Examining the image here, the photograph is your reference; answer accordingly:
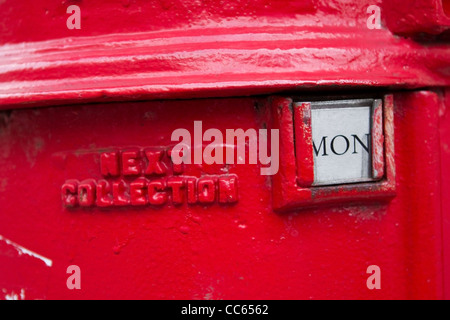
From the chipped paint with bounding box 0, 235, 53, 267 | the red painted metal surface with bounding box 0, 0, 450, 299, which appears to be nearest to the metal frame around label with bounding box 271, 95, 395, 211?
the red painted metal surface with bounding box 0, 0, 450, 299

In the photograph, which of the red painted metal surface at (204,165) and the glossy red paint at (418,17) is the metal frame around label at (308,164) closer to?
the red painted metal surface at (204,165)

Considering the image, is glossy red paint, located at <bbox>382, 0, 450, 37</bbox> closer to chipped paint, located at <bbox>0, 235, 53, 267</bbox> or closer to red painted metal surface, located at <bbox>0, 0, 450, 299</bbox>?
red painted metal surface, located at <bbox>0, 0, 450, 299</bbox>

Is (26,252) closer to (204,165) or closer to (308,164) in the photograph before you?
(204,165)

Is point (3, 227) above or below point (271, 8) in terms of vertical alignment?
below

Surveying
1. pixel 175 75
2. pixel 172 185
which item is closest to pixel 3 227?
pixel 172 185

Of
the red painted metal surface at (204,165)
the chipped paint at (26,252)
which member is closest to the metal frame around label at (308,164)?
the red painted metal surface at (204,165)

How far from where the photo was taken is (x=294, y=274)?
111 centimetres

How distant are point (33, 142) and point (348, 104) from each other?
0.85m

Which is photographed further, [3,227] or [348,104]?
[3,227]

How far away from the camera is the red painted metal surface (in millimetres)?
1031

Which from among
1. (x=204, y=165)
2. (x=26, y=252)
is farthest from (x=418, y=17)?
(x=26, y=252)

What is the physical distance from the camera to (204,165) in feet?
3.50

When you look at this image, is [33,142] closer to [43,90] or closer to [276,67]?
[43,90]

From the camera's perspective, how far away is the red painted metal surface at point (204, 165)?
103cm
